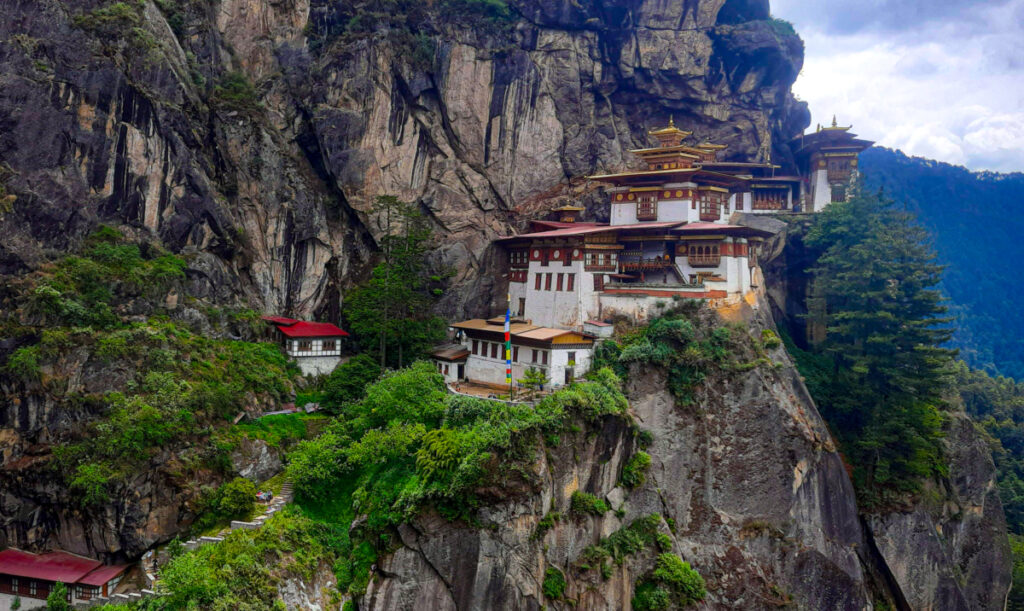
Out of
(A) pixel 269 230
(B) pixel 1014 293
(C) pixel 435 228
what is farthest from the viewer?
(B) pixel 1014 293

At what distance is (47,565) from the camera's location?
88.1 ft

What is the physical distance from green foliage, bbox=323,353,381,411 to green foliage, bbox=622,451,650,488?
13.8m

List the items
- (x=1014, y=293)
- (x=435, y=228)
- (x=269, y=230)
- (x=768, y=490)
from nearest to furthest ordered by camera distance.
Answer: (x=768, y=490) → (x=269, y=230) → (x=435, y=228) → (x=1014, y=293)

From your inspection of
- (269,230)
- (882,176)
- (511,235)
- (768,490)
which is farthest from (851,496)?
(882,176)

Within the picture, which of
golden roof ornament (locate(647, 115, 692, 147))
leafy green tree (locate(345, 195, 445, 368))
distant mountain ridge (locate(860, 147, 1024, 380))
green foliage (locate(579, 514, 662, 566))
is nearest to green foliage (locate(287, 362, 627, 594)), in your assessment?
green foliage (locate(579, 514, 662, 566))

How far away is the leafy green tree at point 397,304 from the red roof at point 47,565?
16.7 m

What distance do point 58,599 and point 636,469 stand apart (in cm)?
2399

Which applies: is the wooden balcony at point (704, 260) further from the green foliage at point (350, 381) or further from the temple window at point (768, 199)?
the green foliage at point (350, 381)

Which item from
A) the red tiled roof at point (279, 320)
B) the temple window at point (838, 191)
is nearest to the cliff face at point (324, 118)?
the red tiled roof at point (279, 320)

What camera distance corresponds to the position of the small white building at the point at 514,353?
34.0 metres

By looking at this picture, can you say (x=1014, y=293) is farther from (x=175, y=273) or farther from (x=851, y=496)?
(x=175, y=273)

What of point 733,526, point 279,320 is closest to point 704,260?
point 733,526

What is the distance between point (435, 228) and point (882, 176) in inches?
2862

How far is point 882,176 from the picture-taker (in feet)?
297
